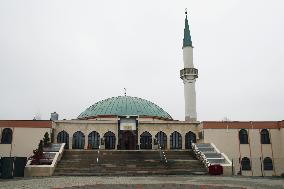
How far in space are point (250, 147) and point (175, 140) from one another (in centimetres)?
879

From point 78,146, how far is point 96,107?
31.7 ft

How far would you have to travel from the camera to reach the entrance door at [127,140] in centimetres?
3759

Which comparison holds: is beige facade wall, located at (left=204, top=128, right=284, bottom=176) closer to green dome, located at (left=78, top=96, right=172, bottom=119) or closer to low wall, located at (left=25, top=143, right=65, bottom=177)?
green dome, located at (left=78, top=96, right=172, bottom=119)

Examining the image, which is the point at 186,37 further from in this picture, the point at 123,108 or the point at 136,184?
the point at 136,184

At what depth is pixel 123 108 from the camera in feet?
147

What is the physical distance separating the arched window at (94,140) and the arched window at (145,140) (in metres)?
5.37

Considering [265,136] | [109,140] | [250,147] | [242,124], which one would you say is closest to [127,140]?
[109,140]

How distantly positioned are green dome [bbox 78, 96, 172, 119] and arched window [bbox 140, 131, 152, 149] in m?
6.12

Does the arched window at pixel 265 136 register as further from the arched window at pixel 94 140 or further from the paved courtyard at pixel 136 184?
the arched window at pixel 94 140

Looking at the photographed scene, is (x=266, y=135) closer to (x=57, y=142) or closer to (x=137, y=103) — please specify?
(x=137, y=103)

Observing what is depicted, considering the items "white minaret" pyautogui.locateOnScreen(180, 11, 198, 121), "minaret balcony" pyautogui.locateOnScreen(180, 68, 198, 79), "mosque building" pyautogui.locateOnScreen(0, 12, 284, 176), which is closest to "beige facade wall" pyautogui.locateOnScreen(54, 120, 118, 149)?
"mosque building" pyautogui.locateOnScreen(0, 12, 284, 176)

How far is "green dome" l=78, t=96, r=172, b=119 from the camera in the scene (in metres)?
43.6

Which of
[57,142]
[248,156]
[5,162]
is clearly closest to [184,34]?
[248,156]

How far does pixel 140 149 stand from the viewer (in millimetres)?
37219
